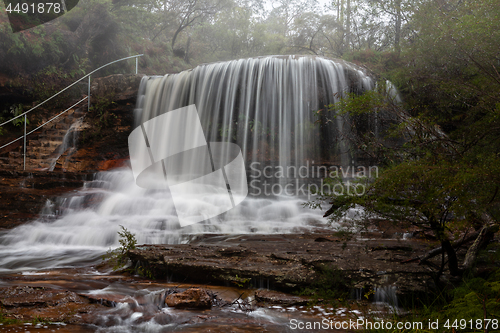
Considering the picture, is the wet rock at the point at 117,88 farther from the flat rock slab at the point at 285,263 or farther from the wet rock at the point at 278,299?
the wet rock at the point at 278,299

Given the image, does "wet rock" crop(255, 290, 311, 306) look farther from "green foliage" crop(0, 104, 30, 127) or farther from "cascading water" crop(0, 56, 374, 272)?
"green foliage" crop(0, 104, 30, 127)

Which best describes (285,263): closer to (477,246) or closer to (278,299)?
(278,299)

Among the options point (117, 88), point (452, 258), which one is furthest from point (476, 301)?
point (117, 88)

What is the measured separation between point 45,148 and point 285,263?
1165cm

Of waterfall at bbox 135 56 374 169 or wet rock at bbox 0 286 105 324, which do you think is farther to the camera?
waterfall at bbox 135 56 374 169

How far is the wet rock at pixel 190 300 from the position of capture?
146 inches

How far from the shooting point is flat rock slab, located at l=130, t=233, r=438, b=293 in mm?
3852

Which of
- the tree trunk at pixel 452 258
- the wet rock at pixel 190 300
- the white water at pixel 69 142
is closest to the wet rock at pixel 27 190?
the white water at pixel 69 142

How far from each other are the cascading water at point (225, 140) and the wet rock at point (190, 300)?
284cm

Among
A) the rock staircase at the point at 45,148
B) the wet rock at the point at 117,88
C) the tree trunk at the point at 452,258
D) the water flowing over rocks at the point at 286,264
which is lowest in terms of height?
the water flowing over rocks at the point at 286,264

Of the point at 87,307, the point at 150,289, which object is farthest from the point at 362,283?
the point at 87,307

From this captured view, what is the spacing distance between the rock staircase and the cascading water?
2.79 meters

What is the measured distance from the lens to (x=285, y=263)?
448 cm

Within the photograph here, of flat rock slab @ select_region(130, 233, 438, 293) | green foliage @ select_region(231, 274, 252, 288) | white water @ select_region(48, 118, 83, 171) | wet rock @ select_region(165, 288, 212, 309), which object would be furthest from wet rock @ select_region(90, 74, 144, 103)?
wet rock @ select_region(165, 288, 212, 309)
